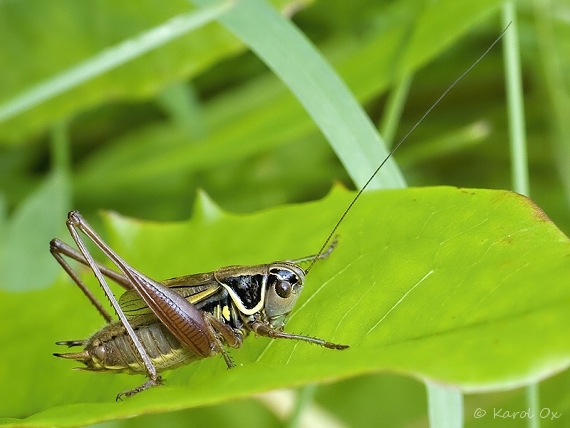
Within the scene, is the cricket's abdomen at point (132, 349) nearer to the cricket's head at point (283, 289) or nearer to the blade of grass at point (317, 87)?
the cricket's head at point (283, 289)

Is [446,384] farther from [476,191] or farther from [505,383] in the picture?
[476,191]

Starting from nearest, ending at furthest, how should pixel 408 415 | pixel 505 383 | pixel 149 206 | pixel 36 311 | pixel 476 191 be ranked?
1. pixel 505 383
2. pixel 476 191
3. pixel 36 311
4. pixel 408 415
5. pixel 149 206

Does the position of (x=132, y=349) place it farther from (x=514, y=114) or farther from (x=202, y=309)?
(x=514, y=114)

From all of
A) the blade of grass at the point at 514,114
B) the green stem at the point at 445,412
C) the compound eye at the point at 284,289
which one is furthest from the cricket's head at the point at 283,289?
the blade of grass at the point at 514,114

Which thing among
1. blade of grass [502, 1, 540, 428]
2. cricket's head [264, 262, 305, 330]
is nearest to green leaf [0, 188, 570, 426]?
cricket's head [264, 262, 305, 330]

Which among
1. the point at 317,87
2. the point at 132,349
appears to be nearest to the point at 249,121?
the point at 317,87

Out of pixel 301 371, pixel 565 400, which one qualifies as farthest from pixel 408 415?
pixel 301 371

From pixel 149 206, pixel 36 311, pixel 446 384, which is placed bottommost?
pixel 446 384

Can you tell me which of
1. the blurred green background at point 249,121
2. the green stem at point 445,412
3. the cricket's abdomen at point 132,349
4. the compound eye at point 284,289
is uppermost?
the blurred green background at point 249,121
